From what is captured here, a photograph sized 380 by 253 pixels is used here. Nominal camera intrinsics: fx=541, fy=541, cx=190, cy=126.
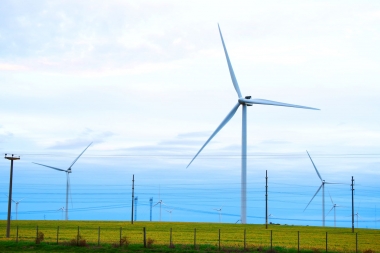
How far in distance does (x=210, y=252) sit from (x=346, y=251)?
490 inches

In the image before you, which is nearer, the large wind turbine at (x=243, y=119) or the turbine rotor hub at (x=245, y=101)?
the large wind turbine at (x=243, y=119)

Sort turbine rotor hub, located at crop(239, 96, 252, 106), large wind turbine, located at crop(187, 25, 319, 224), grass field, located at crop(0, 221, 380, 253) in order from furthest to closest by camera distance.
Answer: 1. turbine rotor hub, located at crop(239, 96, 252, 106)
2. large wind turbine, located at crop(187, 25, 319, 224)
3. grass field, located at crop(0, 221, 380, 253)

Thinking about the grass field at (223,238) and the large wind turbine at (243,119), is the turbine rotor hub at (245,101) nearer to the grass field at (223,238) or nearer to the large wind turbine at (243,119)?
the large wind turbine at (243,119)

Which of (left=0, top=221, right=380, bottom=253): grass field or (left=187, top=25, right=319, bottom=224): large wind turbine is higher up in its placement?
(left=187, top=25, right=319, bottom=224): large wind turbine

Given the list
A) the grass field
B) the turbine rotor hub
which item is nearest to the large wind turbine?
the turbine rotor hub

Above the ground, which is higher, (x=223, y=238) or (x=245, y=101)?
(x=245, y=101)

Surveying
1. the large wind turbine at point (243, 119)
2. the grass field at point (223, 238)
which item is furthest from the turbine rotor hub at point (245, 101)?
the grass field at point (223, 238)

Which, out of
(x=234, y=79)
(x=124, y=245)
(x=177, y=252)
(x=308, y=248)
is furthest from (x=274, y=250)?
(x=234, y=79)

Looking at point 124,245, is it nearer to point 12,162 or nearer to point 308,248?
point 308,248

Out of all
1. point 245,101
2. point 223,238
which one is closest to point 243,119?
point 245,101

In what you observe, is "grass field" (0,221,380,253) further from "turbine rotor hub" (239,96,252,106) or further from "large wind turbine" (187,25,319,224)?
"turbine rotor hub" (239,96,252,106)

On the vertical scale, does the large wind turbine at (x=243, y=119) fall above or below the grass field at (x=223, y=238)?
above

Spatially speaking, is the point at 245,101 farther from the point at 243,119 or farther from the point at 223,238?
the point at 223,238

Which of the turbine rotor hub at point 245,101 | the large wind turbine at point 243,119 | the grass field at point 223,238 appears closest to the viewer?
the grass field at point 223,238
